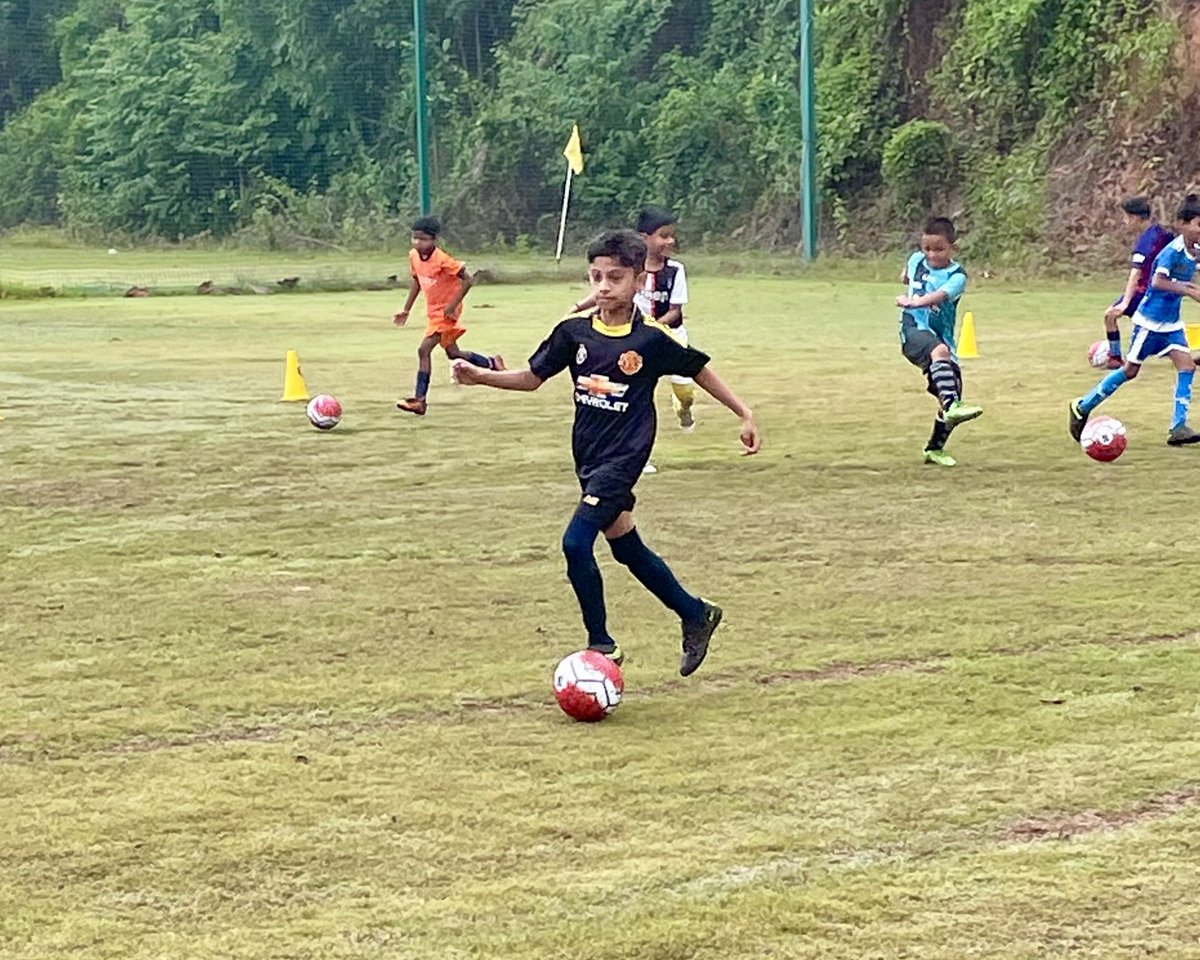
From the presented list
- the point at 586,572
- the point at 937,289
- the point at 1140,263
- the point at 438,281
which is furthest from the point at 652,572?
the point at 438,281

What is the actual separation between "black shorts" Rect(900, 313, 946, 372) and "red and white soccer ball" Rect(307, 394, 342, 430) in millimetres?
4028

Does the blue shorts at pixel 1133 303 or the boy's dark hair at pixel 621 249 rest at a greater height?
the boy's dark hair at pixel 621 249

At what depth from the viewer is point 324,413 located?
1380cm

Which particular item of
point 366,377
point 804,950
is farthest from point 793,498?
point 366,377

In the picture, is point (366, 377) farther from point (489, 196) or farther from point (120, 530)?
point (489, 196)

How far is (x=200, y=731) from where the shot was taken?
20.0ft

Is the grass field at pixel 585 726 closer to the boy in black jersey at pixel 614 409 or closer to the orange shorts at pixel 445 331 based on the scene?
the boy in black jersey at pixel 614 409

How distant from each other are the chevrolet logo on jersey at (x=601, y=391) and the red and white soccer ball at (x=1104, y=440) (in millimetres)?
5564

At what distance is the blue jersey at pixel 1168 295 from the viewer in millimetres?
12391

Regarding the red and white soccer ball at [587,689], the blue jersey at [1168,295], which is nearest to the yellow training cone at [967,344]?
the blue jersey at [1168,295]

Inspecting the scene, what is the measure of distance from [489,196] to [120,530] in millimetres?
29409

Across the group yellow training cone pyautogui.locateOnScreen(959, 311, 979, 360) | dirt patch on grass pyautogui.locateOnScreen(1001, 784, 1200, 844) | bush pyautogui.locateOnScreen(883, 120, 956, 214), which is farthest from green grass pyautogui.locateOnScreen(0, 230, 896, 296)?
dirt patch on grass pyautogui.locateOnScreen(1001, 784, 1200, 844)

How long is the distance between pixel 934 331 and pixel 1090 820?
7.48m

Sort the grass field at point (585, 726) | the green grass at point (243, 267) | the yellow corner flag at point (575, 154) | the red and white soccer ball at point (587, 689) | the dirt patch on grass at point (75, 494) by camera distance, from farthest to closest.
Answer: the yellow corner flag at point (575, 154) < the green grass at point (243, 267) < the dirt patch on grass at point (75, 494) < the red and white soccer ball at point (587, 689) < the grass field at point (585, 726)
